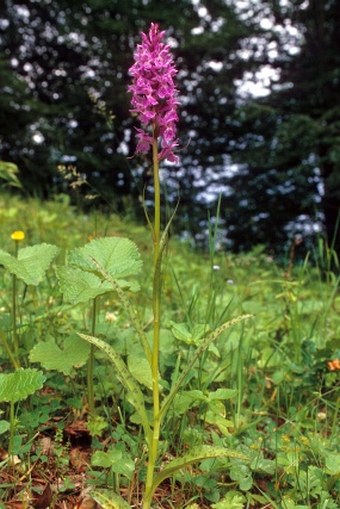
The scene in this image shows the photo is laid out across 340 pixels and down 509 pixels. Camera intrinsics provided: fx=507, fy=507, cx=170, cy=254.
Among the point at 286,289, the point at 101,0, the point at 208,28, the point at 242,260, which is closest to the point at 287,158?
the point at 208,28

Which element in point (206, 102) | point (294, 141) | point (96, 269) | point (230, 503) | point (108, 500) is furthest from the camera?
point (206, 102)

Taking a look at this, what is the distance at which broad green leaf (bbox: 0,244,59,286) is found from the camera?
1.17 m

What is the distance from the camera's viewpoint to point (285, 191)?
33.9 ft

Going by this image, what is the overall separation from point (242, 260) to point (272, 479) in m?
2.12

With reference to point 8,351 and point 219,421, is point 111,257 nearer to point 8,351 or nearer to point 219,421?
point 8,351

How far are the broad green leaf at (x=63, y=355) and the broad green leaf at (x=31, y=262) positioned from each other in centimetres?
17

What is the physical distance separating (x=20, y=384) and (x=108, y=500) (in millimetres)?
278

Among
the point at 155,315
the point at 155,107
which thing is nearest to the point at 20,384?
the point at 155,315

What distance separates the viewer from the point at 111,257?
1.24 meters

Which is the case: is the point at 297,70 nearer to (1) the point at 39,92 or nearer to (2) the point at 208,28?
(2) the point at 208,28

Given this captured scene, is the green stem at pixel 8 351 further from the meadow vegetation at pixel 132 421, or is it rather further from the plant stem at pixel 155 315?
the plant stem at pixel 155 315

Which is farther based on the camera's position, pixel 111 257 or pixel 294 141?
pixel 294 141

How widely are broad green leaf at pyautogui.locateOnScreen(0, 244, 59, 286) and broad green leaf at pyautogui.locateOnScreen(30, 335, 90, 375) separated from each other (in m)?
0.17

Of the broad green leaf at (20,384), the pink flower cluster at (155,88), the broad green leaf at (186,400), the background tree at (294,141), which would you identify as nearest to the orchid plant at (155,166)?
the pink flower cluster at (155,88)
